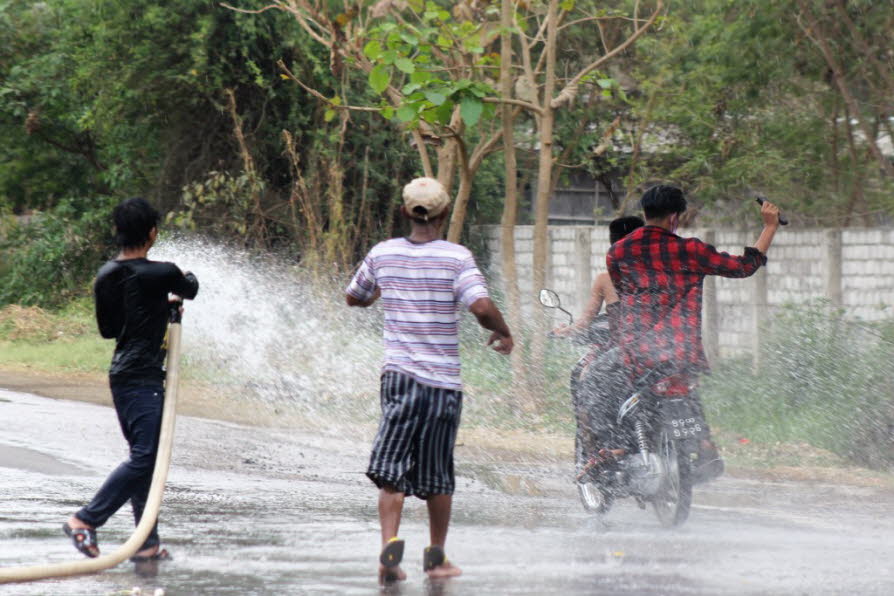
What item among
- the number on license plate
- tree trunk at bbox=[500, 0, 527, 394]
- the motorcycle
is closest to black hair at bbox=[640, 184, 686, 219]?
the motorcycle

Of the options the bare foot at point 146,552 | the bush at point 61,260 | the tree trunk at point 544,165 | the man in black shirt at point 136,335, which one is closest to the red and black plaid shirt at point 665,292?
the man in black shirt at point 136,335

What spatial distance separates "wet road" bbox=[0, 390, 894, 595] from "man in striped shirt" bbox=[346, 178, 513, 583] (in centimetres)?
36

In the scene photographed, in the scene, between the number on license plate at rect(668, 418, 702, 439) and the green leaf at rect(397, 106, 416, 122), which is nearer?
the number on license plate at rect(668, 418, 702, 439)

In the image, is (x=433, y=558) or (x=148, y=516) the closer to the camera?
(x=433, y=558)

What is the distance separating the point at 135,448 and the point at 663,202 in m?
3.04

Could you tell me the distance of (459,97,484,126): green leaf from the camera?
402 inches

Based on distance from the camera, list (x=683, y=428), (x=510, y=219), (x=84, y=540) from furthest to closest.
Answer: (x=510, y=219)
(x=683, y=428)
(x=84, y=540)

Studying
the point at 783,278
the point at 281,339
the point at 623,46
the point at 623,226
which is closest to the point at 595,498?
the point at 623,226

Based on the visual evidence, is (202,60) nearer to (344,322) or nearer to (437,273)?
(344,322)

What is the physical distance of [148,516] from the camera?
5758 mm

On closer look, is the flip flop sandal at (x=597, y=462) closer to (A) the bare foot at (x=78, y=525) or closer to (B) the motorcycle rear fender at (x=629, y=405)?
(B) the motorcycle rear fender at (x=629, y=405)

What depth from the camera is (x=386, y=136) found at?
18797 millimetres

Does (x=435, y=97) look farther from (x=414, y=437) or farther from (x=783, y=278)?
(x=414, y=437)

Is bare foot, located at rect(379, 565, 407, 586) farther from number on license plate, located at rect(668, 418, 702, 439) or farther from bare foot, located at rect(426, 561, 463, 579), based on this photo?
number on license plate, located at rect(668, 418, 702, 439)
